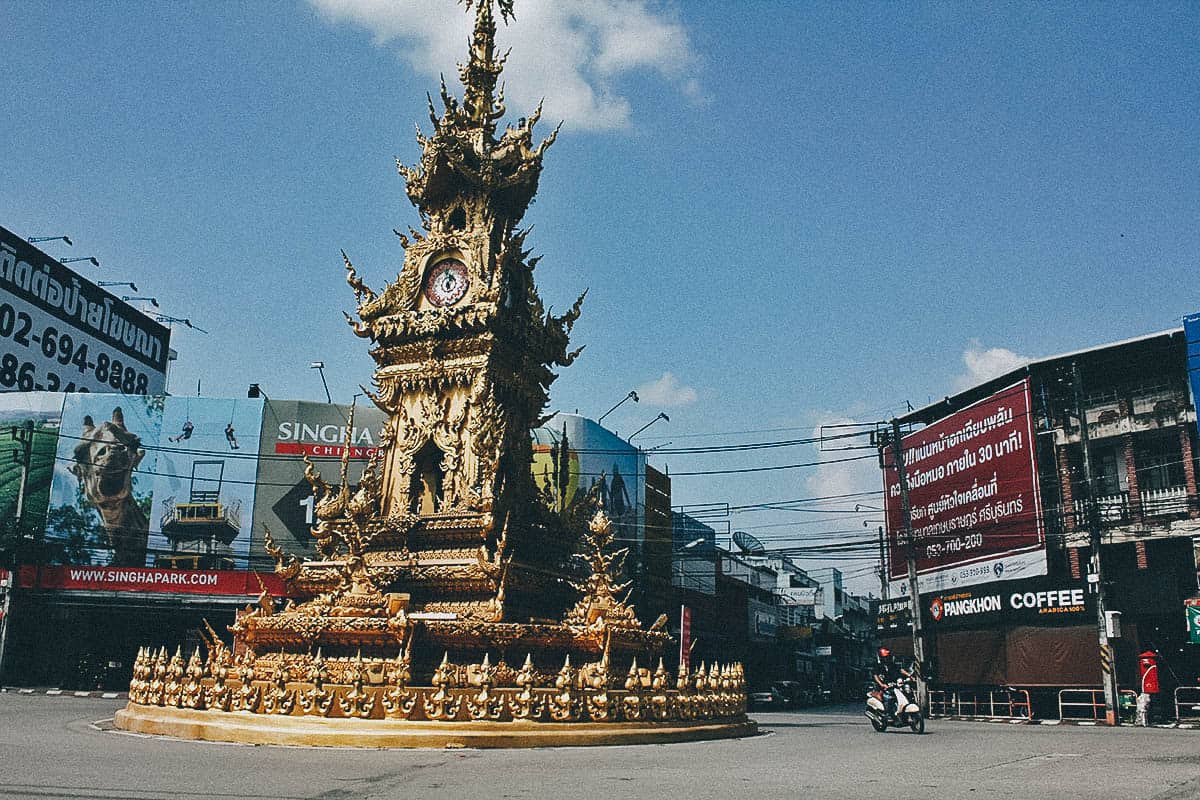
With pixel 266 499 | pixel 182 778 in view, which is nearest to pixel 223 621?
pixel 266 499

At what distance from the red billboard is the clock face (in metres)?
25.6

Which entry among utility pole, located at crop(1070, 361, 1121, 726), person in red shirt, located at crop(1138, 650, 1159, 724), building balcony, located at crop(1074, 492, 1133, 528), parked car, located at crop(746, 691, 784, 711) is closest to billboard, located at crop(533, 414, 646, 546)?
parked car, located at crop(746, 691, 784, 711)

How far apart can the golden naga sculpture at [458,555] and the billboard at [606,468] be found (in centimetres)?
2590

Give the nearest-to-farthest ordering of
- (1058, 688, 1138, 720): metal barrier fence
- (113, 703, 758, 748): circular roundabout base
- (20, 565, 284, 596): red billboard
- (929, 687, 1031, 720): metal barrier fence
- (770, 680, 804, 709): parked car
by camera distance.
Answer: (113, 703, 758, 748): circular roundabout base, (1058, 688, 1138, 720): metal barrier fence, (929, 687, 1031, 720): metal barrier fence, (20, 565, 284, 596): red billboard, (770, 680, 804, 709): parked car

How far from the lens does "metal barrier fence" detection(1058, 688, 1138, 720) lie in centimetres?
3225

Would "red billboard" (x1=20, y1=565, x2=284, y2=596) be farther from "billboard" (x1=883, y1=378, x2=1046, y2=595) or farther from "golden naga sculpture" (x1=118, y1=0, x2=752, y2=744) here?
"billboard" (x1=883, y1=378, x2=1046, y2=595)

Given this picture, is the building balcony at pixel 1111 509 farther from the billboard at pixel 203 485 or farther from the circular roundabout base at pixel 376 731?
the billboard at pixel 203 485

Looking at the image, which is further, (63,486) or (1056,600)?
(63,486)

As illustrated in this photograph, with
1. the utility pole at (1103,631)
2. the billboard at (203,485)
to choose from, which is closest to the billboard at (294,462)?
the billboard at (203,485)

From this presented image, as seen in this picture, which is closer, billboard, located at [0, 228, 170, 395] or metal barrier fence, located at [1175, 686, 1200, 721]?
metal barrier fence, located at [1175, 686, 1200, 721]

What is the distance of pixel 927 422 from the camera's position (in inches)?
1929

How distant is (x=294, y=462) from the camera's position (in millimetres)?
47219

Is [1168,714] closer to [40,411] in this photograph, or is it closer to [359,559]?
[359,559]

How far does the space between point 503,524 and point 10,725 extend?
30.6ft
